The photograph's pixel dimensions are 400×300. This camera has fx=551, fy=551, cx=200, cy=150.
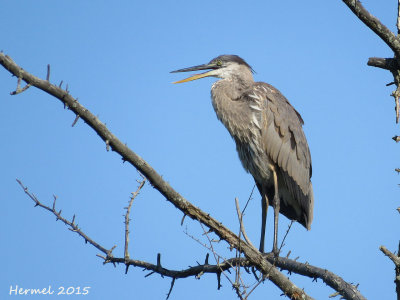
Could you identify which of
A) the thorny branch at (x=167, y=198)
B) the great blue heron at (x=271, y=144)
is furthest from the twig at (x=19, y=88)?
the great blue heron at (x=271, y=144)

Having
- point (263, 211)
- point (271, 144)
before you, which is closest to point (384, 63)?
point (271, 144)

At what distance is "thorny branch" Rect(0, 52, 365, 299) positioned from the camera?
10.1 feet

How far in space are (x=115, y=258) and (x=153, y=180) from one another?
2.87ft

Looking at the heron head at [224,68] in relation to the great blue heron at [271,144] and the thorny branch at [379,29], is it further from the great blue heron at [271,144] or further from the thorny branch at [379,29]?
the thorny branch at [379,29]

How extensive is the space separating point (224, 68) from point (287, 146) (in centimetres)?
142

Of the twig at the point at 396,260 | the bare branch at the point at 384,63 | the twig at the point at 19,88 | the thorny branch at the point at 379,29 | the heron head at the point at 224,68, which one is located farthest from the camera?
the heron head at the point at 224,68

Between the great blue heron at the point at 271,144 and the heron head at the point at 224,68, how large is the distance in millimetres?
337

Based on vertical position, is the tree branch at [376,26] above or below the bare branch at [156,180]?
above

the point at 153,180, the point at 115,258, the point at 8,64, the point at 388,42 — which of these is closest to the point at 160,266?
the point at 115,258

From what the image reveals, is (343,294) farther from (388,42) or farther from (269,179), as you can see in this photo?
(269,179)

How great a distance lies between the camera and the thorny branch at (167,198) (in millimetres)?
3080

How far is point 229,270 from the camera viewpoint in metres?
4.35

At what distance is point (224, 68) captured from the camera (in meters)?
6.85

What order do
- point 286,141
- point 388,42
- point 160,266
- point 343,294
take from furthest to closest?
point 286,141, point 160,266, point 343,294, point 388,42
